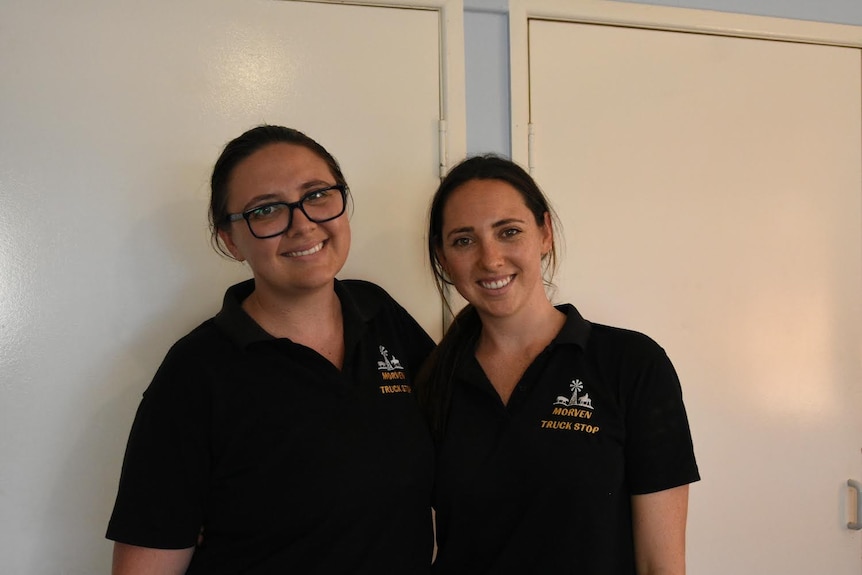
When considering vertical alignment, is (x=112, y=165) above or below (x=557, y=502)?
above

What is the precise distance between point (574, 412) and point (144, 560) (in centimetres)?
75

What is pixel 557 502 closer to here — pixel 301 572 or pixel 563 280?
pixel 301 572

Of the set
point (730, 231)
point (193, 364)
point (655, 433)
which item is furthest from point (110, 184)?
point (730, 231)

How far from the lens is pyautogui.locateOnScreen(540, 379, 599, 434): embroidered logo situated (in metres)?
1.15

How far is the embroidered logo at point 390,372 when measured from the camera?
1.26 metres

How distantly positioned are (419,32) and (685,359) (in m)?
1.04

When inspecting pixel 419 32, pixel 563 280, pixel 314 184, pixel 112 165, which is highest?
pixel 419 32

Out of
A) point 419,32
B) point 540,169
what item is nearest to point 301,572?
point 540,169

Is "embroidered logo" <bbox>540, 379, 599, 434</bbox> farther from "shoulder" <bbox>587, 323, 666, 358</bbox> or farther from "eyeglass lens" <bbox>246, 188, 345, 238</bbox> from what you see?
"eyeglass lens" <bbox>246, 188, 345, 238</bbox>

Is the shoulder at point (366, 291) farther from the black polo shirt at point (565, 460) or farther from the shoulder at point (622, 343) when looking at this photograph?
the shoulder at point (622, 343)

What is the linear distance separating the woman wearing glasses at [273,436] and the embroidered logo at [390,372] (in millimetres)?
38

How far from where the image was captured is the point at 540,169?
1618mm

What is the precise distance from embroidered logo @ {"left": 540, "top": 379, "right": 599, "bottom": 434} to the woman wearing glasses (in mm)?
245

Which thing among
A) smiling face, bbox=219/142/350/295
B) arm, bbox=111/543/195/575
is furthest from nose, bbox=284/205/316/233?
arm, bbox=111/543/195/575
